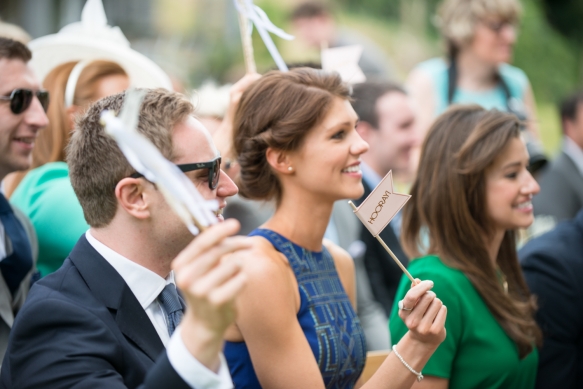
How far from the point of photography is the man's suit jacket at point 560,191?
6051 mm

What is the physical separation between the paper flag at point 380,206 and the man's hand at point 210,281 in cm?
80

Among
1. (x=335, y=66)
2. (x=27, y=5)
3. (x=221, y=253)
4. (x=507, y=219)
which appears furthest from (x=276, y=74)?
(x=27, y=5)

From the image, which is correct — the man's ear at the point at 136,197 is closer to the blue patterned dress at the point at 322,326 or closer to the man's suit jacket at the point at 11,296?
the blue patterned dress at the point at 322,326

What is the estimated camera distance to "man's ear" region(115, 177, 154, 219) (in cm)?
222

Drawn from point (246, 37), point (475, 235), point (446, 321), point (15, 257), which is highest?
point (246, 37)

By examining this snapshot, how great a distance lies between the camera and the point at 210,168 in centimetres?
230

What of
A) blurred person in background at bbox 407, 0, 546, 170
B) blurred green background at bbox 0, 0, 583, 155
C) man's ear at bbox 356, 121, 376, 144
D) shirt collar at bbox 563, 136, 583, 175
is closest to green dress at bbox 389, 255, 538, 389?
man's ear at bbox 356, 121, 376, 144

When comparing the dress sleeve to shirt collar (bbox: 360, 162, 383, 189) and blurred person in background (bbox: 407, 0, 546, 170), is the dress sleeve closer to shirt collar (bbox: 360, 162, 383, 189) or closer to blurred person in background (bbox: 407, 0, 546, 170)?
shirt collar (bbox: 360, 162, 383, 189)

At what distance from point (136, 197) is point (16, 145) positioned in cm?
133

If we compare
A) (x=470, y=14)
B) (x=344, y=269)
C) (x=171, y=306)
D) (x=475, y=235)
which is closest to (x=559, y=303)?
(x=475, y=235)

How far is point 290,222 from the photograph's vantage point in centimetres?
305

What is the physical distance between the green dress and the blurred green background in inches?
379

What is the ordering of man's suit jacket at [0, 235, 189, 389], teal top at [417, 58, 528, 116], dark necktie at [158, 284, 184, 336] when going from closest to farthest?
1. man's suit jacket at [0, 235, 189, 389]
2. dark necktie at [158, 284, 184, 336]
3. teal top at [417, 58, 528, 116]

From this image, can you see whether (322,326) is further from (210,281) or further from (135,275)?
(210,281)
